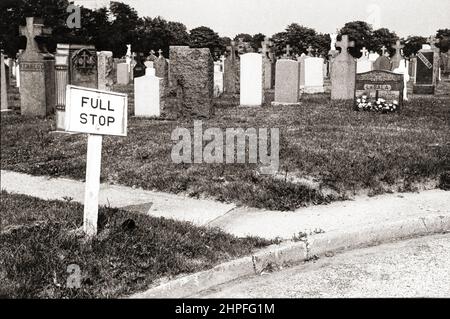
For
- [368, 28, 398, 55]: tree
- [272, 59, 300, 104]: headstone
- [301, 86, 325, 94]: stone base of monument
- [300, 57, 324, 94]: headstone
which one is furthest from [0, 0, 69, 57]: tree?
[368, 28, 398, 55]: tree

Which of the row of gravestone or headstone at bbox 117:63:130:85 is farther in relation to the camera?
headstone at bbox 117:63:130:85

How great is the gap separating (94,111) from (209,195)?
2511 millimetres

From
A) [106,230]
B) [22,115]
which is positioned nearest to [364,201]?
[106,230]

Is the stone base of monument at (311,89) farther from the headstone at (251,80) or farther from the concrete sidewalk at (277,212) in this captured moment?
the concrete sidewalk at (277,212)

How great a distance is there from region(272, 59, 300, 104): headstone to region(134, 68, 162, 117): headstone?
13.7 feet

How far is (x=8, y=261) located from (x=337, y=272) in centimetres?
277

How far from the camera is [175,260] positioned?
4578mm

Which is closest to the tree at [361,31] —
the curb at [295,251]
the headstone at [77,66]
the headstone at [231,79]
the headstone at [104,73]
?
the headstone at [231,79]

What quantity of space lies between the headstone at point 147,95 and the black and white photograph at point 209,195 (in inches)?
1.6

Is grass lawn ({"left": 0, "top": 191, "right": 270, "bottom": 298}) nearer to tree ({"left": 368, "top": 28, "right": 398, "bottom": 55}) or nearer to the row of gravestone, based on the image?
the row of gravestone

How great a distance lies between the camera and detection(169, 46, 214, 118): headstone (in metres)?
13.3

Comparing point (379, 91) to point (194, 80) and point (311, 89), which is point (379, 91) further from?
point (311, 89)

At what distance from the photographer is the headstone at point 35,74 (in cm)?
1456
